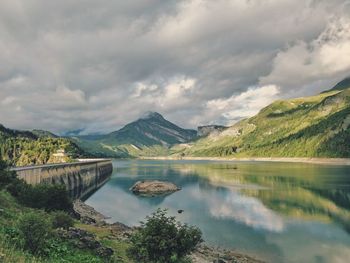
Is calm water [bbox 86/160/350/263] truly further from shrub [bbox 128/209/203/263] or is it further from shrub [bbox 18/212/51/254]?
shrub [bbox 18/212/51/254]

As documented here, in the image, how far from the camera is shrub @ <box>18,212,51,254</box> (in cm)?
2327

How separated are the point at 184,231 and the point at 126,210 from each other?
210ft

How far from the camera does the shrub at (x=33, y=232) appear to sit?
23.3m

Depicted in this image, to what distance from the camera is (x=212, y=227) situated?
6856 cm

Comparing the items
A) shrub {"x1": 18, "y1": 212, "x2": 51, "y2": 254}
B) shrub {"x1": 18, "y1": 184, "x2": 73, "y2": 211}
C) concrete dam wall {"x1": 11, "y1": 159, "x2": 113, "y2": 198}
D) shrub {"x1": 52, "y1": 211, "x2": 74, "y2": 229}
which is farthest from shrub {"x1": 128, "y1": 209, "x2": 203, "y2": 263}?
concrete dam wall {"x1": 11, "y1": 159, "x2": 113, "y2": 198}

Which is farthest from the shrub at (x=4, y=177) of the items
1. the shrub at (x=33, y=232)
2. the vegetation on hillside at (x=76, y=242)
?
the shrub at (x=33, y=232)

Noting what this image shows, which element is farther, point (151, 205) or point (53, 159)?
point (53, 159)

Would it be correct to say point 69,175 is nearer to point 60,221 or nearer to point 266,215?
point 266,215

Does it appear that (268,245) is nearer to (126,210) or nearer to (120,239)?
(120,239)

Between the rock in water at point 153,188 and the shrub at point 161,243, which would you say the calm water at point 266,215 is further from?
the shrub at point 161,243

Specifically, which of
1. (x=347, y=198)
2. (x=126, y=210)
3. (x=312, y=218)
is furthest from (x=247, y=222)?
(x=347, y=198)

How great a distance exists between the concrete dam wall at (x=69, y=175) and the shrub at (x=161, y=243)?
49007 millimetres

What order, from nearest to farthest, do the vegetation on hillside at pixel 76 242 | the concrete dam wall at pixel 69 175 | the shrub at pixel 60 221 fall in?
the vegetation on hillside at pixel 76 242 < the shrub at pixel 60 221 < the concrete dam wall at pixel 69 175

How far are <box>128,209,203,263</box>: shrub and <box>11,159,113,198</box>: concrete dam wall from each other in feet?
161
